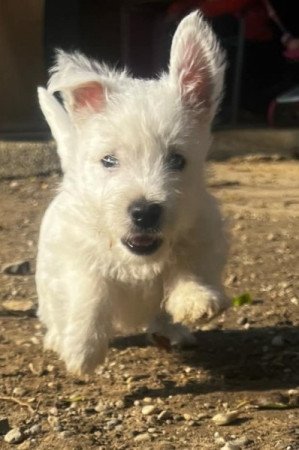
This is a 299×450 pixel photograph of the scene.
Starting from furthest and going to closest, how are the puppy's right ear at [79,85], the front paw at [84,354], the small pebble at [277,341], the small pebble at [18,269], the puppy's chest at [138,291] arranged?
the small pebble at [18,269] < the small pebble at [277,341] < the puppy's chest at [138,291] < the puppy's right ear at [79,85] < the front paw at [84,354]

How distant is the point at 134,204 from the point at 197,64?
788 millimetres

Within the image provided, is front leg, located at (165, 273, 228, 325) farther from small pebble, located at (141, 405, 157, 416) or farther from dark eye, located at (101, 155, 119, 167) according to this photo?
dark eye, located at (101, 155, 119, 167)

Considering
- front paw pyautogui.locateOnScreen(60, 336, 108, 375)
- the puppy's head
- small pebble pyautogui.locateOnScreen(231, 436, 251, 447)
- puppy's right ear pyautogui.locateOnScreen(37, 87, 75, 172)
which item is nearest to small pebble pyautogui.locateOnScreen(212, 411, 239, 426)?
small pebble pyautogui.locateOnScreen(231, 436, 251, 447)

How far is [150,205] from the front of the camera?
14.5ft

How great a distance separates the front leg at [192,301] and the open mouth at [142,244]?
249mm

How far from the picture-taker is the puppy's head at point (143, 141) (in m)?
4.52

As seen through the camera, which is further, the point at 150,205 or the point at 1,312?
the point at 1,312

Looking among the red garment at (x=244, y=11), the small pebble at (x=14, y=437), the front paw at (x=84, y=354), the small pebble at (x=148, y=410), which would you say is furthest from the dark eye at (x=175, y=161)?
the red garment at (x=244, y=11)

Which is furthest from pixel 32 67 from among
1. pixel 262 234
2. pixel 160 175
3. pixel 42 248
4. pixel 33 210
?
pixel 160 175

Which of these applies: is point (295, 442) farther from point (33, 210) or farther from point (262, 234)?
point (33, 210)

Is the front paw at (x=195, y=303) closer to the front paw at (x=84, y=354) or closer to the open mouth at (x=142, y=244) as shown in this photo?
the open mouth at (x=142, y=244)

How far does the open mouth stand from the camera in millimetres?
4586

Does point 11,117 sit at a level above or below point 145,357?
below

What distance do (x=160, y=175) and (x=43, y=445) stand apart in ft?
3.91
